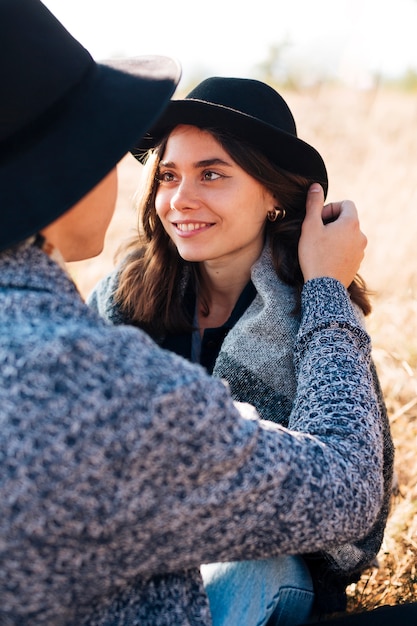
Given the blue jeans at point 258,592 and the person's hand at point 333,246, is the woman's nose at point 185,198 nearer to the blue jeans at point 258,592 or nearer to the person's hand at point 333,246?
the person's hand at point 333,246

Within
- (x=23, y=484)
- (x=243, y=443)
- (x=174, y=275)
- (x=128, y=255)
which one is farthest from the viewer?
(x=128, y=255)

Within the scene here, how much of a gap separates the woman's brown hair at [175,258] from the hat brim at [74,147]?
39.2 inches

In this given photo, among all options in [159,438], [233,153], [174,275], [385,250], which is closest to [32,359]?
[159,438]

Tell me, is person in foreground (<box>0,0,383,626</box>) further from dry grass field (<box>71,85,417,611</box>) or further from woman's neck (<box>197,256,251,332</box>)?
dry grass field (<box>71,85,417,611</box>)

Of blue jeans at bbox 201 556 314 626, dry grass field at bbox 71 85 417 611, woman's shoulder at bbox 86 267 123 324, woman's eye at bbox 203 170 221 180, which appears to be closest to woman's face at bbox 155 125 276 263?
woman's eye at bbox 203 170 221 180

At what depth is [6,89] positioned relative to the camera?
1.25 meters

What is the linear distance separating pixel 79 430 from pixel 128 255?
1.80m

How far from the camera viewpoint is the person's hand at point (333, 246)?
1.98 metres

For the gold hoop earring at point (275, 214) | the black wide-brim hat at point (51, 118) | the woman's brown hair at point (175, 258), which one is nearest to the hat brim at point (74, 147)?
the black wide-brim hat at point (51, 118)

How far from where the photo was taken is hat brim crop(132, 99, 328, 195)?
2234 mm

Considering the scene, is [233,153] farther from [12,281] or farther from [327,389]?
[12,281]

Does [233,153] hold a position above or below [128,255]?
above

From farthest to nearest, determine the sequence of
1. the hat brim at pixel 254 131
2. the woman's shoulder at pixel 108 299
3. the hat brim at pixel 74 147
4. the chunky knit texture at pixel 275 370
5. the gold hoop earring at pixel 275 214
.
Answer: the woman's shoulder at pixel 108 299
the gold hoop earring at pixel 275 214
the hat brim at pixel 254 131
the chunky knit texture at pixel 275 370
the hat brim at pixel 74 147

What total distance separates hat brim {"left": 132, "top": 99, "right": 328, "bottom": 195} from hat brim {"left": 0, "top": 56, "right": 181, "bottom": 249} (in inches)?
32.4
